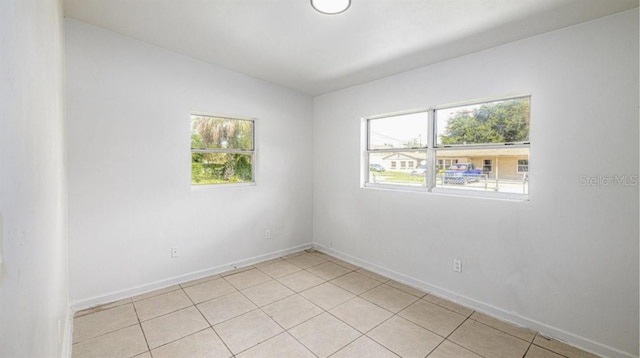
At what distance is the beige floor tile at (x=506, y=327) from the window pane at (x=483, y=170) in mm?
1173

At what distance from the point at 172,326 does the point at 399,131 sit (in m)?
3.12

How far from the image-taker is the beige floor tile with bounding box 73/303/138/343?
233 cm

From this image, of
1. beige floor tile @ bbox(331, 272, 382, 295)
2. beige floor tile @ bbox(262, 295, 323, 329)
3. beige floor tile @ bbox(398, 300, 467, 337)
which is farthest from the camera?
beige floor tile @ bbox(331, 272, 382, 295)

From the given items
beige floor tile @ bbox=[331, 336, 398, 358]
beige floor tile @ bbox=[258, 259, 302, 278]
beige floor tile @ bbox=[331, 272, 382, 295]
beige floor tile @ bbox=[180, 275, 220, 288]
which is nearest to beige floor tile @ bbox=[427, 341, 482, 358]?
beige floor tile @ bbox=[331, 336, 398, 358]

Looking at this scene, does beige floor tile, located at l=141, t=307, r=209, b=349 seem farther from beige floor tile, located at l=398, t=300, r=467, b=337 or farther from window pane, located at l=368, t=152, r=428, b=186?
window pane, located at l=368, t=152, r=428, b=186

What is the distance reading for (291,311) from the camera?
2.72 metres

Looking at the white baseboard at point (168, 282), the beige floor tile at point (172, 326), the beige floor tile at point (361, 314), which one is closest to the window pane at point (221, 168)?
the white baseboard at point (168, 282)

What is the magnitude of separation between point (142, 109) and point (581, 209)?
13.3 feet

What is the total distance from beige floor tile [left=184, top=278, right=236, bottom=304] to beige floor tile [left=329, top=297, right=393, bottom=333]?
123 cm

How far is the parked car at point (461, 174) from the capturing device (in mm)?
2851

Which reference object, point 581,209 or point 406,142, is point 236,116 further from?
point 581,209

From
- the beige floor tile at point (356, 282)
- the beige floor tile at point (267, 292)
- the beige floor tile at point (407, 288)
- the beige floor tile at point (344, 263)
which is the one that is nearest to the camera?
the beige floor tile at point (267, 292)

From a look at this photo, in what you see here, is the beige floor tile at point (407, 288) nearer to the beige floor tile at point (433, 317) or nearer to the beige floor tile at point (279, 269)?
the beige floor tile at point (433, 317)

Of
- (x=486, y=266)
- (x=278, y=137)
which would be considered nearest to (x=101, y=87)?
(x=278, y=137)
